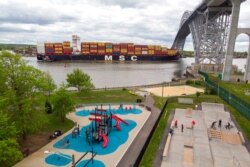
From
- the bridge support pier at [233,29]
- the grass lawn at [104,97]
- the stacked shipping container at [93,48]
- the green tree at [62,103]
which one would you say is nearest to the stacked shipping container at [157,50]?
the stacked shipping container at [93,48]

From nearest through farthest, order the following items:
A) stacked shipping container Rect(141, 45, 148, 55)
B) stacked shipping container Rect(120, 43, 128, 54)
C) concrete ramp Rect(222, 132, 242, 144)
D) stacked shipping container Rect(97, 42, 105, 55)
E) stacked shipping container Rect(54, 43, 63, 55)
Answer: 1. concrete ramp Rect(222, 132, 242, 144)
2. stacked shipping container Rect(54, 43, 63, 55)
3. stacked shipping container Rect(97, 42, 105, 55)
4. stacked shipping container Rect(120, 43, 128, 54)
5. stacked shipping container Rect(141, 45, 148, 55)

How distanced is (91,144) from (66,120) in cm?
711

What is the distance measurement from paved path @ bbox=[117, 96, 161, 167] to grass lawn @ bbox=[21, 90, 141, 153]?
8002 mm

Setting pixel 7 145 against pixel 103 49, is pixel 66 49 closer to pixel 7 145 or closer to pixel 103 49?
pixel 103 49

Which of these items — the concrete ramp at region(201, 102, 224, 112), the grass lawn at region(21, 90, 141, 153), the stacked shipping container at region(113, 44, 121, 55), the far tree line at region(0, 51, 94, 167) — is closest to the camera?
the far tree line at region(0, 51, 94, 167)

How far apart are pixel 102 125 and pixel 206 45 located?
66.4m

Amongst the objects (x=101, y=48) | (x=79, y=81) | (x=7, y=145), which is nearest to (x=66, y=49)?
(x=101, y=48)

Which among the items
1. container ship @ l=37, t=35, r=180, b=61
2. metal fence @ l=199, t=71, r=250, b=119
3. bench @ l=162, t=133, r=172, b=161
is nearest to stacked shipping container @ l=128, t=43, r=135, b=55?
container ship @ l=37, t=35, r=180, b=61

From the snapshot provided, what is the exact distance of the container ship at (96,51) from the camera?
132000mm

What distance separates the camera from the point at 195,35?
91.5 m

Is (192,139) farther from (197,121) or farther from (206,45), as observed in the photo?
(206,45)

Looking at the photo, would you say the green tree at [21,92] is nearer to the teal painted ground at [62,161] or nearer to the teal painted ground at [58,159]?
the teal painted ground at [58,159]

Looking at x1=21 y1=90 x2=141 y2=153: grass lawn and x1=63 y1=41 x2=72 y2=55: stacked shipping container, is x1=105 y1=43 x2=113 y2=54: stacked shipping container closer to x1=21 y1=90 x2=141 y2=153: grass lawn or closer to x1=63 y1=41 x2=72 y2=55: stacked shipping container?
x1=63 y1=41 x2=72 y2=55: stacked shipping container

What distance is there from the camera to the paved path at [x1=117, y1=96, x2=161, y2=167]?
1726 cm
